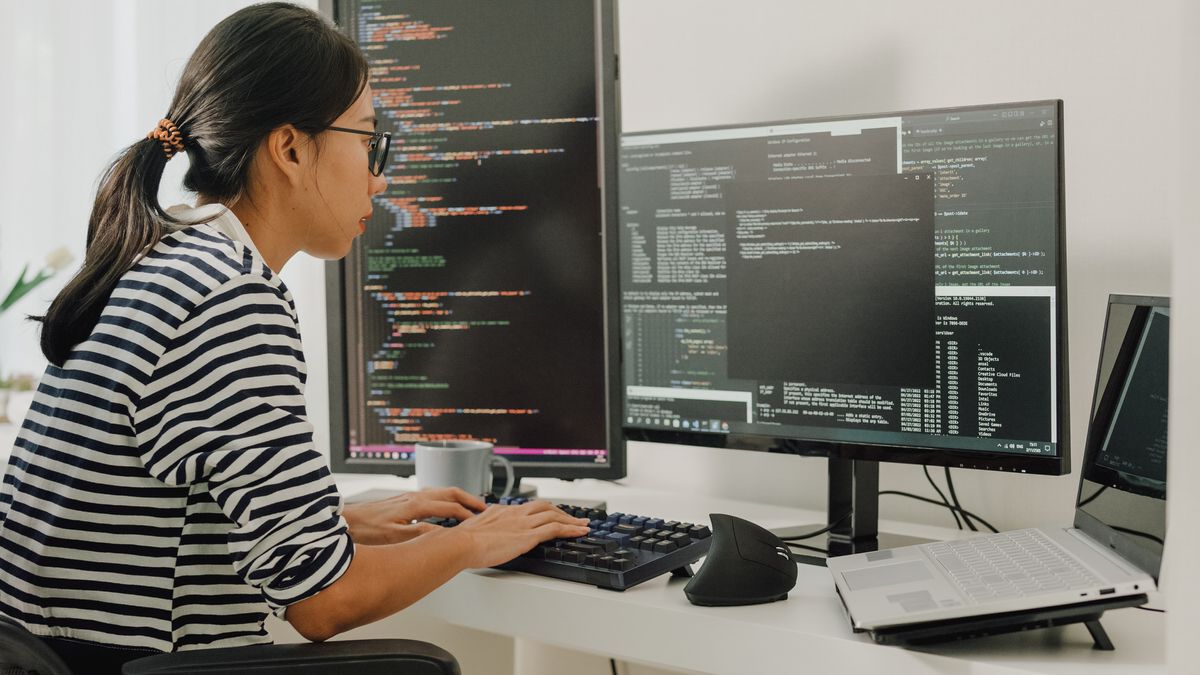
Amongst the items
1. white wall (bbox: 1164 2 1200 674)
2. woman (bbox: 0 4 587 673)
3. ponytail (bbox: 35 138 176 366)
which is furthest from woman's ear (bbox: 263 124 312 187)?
Answer: white wall (bbox: 1164 2 1200 674)

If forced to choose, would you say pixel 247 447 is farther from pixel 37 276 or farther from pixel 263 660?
pixel 37 276

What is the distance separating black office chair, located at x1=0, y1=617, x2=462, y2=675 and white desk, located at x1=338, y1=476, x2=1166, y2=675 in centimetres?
20

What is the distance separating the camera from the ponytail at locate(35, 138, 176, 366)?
949mm

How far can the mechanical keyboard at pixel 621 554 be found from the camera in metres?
1.01

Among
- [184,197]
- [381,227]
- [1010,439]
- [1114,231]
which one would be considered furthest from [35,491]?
[1114,231]

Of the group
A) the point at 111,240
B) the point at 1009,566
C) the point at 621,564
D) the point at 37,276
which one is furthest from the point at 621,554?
the point at 37,276

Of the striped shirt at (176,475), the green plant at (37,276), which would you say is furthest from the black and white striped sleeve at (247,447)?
the green plant at (37,276)

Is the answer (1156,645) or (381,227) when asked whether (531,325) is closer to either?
(381,227)

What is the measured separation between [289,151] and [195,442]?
363 millimetres

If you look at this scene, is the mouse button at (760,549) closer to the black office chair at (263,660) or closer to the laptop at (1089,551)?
the laptop at (1089,551)

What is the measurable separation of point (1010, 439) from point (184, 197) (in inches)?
37.8

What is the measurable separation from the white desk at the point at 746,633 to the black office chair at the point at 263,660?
203 millimetres

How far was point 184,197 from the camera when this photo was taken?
3.74 feet

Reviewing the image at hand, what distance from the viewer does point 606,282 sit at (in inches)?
55.6
